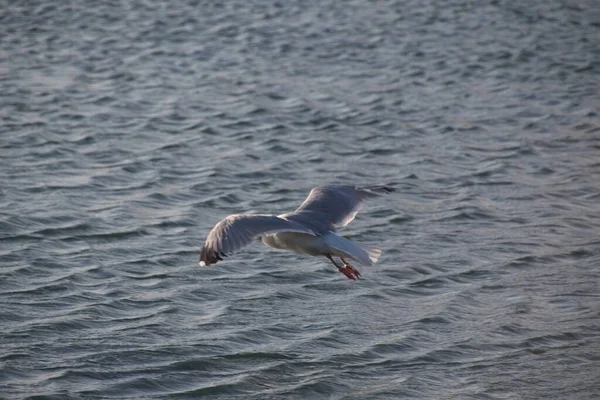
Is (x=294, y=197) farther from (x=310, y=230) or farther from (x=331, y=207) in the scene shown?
(x=310, y=230)

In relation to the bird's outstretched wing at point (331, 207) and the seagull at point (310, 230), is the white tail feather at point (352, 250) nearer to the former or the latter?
the seagull at point (310, 230)

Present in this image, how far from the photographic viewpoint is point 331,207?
1035cm

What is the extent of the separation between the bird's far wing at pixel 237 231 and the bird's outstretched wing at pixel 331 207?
379 mm

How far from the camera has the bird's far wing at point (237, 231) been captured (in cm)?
896

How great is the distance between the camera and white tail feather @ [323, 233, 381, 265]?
363 inches

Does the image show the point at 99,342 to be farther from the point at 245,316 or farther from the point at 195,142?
the point at 195,142

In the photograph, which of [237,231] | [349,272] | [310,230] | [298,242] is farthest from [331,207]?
[237,231]

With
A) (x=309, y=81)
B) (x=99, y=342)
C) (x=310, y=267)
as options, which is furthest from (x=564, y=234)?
(x=309, y=81)

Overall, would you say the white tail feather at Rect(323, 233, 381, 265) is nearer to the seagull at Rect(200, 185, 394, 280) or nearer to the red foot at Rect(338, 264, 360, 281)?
the seagull at Rect(200, 185, 394, 280)

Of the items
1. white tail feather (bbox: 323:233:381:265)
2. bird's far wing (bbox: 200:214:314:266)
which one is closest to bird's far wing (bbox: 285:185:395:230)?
white tail feather (bbox: 323:233:381:265)

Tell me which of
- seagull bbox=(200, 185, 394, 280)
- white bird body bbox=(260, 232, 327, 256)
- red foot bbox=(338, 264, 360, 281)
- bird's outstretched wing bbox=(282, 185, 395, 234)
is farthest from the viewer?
red foot bbox=(338, 264, 360, 281)

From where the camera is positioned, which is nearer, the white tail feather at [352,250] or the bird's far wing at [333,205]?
the white tail feather at [352,250]

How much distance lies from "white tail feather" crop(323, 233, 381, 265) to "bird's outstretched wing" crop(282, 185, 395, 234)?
0.21 m

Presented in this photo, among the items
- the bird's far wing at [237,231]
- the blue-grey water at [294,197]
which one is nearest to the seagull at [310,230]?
the bird's far wing at [237,231]
